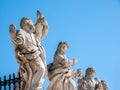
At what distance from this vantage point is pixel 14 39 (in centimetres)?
1244

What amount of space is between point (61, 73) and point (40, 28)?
1370 millimetres

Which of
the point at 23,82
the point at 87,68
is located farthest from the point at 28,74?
the point at 87,68

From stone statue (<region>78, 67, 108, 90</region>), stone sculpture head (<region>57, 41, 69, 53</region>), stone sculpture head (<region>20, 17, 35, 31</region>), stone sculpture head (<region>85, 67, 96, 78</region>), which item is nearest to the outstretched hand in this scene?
stone sculpture head (<region>20, 17, 35, 31</region>)

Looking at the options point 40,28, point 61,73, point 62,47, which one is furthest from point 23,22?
point 61,73

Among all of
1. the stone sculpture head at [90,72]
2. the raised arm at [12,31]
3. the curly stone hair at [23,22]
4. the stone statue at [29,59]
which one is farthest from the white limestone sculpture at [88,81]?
the raised arm at [12,31]

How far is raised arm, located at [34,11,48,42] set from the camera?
43.2 feet

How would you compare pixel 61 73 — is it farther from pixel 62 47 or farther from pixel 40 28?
pixel 40 28

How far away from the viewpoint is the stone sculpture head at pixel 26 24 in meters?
13.0

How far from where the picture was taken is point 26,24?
42.6 ft

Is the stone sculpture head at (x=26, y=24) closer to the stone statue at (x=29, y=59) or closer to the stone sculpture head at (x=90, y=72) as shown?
the stone statue at (x=29, y=59)

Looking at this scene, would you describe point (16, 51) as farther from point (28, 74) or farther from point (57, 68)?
point (57, 68)

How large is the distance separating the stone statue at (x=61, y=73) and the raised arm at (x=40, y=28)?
876mm

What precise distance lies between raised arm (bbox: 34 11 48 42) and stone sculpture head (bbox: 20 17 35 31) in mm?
214

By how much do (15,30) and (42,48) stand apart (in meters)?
0.90
